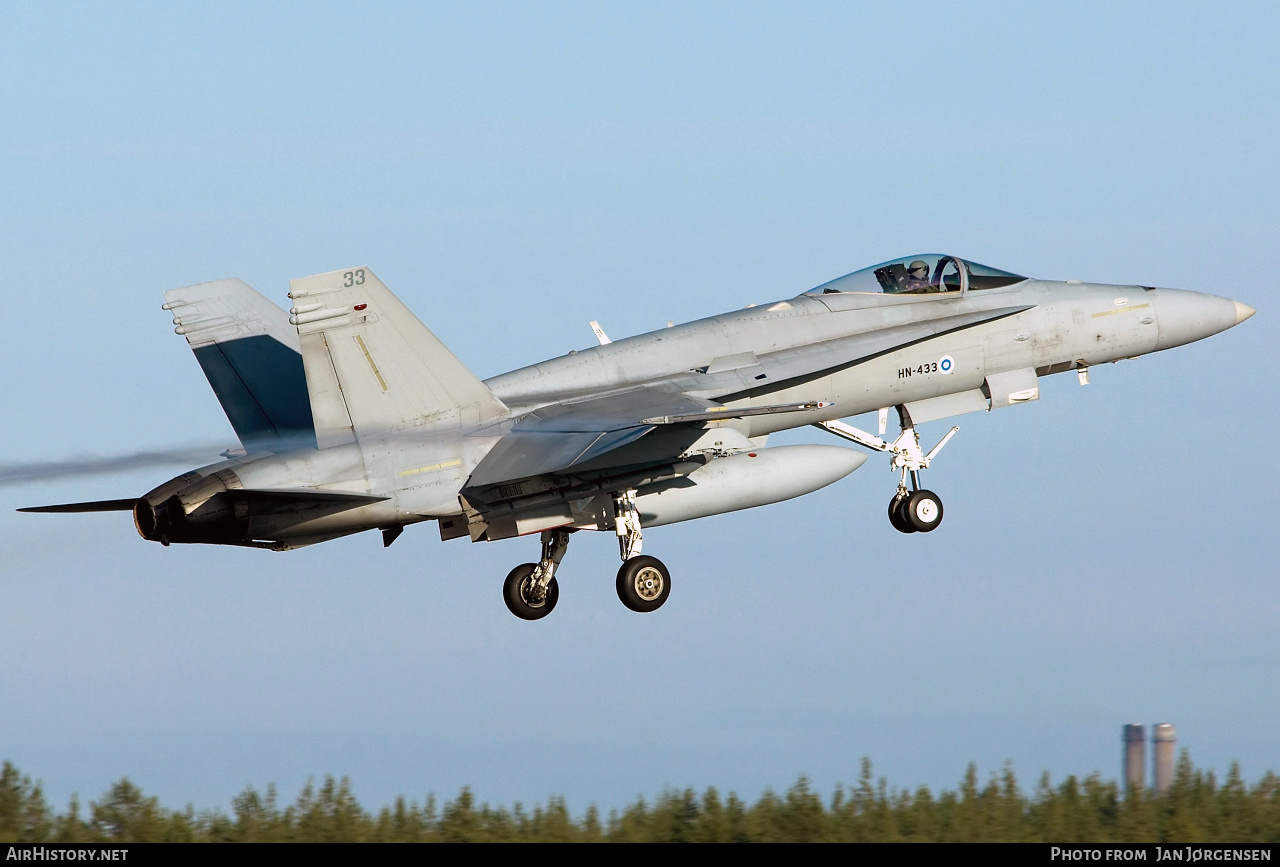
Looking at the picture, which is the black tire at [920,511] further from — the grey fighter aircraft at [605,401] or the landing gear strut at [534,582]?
the landing gear strut at [534,582]

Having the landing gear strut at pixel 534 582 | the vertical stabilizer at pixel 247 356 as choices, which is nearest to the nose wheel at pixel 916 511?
the landing gear strut at pixel 534 582

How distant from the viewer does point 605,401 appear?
1553 centimetres

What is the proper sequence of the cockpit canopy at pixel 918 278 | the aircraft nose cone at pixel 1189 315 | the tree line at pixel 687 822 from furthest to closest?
the aircraft nose cone at pixel 1189 315 → the cockpit canopy at pixel 918 278 → the tree line at pixel 687 822

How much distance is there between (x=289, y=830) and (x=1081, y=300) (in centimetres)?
1051

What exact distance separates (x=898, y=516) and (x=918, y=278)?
2.69 meters

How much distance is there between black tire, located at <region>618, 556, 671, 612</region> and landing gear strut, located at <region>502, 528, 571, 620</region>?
1.15 meters

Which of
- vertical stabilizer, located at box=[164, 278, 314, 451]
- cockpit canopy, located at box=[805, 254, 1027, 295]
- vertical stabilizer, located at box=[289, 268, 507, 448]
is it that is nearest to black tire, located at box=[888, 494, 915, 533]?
cockpit canopy, located at box=[805, 254, 1027, 295]

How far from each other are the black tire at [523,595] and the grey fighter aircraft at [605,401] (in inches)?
1.0

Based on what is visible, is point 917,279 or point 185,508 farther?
point 917,279

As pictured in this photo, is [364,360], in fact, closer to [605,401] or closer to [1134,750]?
[605,401]

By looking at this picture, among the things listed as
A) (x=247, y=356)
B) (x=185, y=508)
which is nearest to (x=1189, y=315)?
(x=247, y=356)

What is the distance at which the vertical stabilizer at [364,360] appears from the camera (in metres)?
14.1

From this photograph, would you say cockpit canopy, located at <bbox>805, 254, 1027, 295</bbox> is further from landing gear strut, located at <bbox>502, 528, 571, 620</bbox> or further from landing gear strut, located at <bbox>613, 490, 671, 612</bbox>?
landing gear strut, located at <bbox>502, 528, 571, 620</bbox>
